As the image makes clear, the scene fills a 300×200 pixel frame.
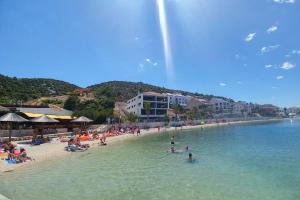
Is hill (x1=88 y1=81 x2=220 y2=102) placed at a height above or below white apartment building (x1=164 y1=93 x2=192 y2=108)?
above

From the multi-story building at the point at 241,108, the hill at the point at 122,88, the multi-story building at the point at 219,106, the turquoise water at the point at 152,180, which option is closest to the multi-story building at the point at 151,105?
the hill at the point at 122,88

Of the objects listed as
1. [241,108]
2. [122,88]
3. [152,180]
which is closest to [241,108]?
[241,108]

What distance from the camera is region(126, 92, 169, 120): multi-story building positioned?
9138cm

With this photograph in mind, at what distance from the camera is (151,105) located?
310ft

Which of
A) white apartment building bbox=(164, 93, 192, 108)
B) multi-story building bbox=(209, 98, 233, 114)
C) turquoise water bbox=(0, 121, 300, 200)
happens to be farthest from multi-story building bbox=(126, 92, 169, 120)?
turquoise water bbox=(0, 121, 300, 200)

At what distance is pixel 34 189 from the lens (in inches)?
571

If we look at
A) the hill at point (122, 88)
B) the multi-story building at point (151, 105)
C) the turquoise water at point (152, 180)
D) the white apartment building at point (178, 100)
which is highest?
the hill at point (122, 88)

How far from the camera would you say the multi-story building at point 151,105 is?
91.4 metres

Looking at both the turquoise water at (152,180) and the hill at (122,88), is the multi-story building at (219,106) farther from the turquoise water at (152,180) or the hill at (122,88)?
the turquoise water at (152,180)

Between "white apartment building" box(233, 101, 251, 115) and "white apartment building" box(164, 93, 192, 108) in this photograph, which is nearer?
"white apartment building" box(164, 93, 192, 108)

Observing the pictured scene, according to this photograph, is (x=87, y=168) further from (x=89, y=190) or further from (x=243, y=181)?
(x=243, y=181)

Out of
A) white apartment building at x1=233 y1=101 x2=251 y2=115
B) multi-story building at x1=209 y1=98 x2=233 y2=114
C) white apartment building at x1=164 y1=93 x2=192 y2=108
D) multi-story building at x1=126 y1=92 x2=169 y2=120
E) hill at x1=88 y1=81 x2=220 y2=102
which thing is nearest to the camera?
multi-story building at x1=126 y1=92 x2=169 y2=120

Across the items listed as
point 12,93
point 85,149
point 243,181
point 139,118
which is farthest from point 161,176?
point 12,93

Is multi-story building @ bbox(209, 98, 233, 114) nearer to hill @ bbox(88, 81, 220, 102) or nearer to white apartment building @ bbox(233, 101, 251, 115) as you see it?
white apartment building @ bbox(233, 101, 251, 115)
